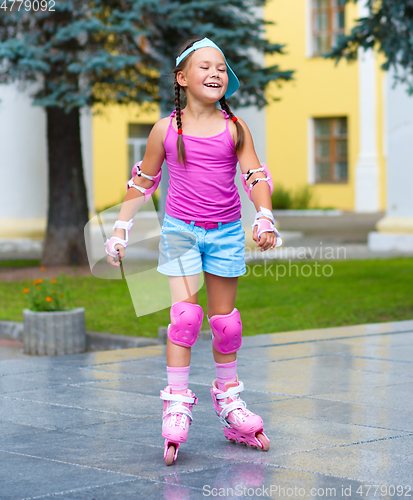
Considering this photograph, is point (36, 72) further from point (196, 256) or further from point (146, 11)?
point (196, 256)

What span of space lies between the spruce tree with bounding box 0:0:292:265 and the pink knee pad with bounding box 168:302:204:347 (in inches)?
299

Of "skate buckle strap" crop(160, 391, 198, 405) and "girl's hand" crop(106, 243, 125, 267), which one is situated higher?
"girl's hand" crop(106, 243, 125, 267)

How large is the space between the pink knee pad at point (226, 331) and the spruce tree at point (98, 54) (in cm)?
756

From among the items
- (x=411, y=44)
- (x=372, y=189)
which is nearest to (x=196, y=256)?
(x=411, y=44)

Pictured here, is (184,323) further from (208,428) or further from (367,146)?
(367,146)

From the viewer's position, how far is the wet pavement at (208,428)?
131 inches

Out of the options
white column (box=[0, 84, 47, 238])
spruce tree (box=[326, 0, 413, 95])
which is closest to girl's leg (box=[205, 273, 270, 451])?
spruce tree (box=[326, 0, 413, 95])

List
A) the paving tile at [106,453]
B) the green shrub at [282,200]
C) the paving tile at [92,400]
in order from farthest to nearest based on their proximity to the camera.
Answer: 1. the green shrub at [282,200]
2. the paving tile at [92,400]
3. the paving tile at [106,453]

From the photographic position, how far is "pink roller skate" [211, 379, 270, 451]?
151 inches

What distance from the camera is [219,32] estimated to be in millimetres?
11594

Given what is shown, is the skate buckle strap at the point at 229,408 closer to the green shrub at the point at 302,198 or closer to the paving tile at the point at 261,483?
the paving tile at the point at 261,483

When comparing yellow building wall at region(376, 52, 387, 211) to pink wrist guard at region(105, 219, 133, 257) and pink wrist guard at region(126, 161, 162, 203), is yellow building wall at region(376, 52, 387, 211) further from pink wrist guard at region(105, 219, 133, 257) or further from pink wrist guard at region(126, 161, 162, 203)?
pink wrist guard at region(105, 219, 133, 257)

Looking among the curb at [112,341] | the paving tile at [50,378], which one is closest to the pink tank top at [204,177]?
the paving tile at [50,378]

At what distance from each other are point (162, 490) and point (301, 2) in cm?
3052
